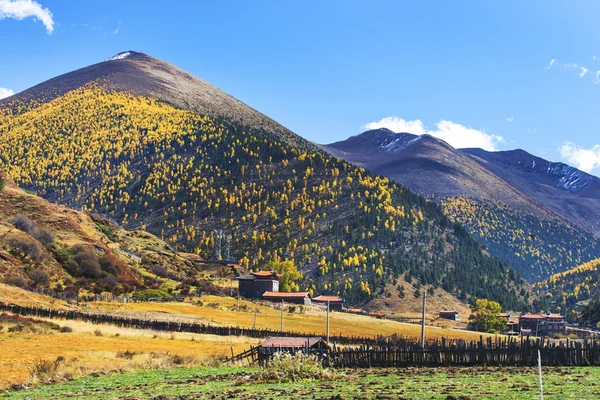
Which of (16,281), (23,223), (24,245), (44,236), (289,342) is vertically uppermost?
(23,223)

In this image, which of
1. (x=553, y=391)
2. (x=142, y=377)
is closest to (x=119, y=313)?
(x=142, y=377)

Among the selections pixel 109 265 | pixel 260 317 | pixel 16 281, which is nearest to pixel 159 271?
pixel 109 265

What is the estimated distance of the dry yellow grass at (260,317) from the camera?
8119 cm

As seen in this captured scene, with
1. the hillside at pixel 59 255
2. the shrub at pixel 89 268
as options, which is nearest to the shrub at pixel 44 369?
the hillside at pixel 59 255

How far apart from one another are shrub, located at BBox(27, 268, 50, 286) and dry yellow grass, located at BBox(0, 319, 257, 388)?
1077 inches

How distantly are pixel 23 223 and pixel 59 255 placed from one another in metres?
7.08

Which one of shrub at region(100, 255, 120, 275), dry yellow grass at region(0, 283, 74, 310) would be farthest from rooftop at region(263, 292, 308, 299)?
dry yellow grass at region(0, 283, 74, 310)

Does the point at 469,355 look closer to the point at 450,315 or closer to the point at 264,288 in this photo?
the point at 264,288

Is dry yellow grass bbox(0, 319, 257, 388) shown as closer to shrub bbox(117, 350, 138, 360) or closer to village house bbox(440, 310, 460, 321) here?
shrub bbox(117, 350, 138, 360)

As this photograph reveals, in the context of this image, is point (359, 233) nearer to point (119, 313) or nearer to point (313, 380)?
point (119, 313)

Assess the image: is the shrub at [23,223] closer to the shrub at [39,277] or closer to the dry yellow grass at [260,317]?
the shrub at [39,277]

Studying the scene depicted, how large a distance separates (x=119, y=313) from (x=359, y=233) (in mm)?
131261

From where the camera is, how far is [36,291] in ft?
256

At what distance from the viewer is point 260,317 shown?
312ft
